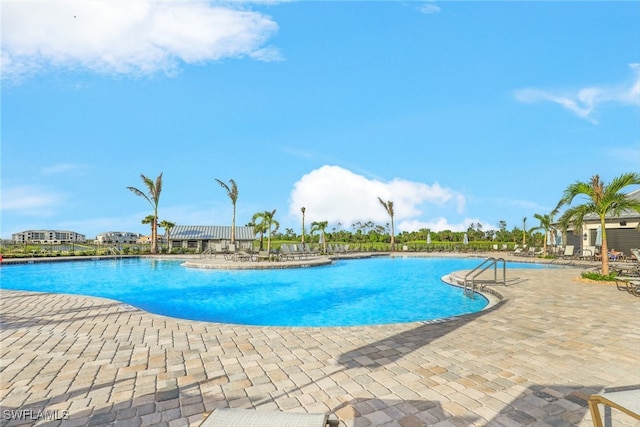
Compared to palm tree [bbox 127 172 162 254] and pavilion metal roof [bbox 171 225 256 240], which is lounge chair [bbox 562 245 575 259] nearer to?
pavilion metal roof [bbox 171 225 256 240]

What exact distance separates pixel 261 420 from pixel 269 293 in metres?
10.2

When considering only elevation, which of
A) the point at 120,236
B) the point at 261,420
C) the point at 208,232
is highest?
the point at 208,232

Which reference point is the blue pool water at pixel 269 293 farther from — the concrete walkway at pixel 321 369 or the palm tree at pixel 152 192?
the palm tree at pixel 152 192

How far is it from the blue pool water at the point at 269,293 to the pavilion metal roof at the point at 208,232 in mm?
22453

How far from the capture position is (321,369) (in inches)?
150

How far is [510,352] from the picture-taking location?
4.38 meters

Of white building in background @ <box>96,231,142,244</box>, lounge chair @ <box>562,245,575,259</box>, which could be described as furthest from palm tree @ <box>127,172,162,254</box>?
white building in background @ <box>96,231,142,244</box>

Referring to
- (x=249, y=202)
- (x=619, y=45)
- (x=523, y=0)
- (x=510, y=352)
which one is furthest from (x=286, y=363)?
(x=249, y=202)

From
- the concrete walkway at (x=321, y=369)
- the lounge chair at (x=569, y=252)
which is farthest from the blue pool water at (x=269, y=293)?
the lounge chair at (x=569, y=252)

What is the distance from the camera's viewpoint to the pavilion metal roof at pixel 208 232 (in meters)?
41.3

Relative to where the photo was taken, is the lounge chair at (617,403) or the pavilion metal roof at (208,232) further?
the pavilion metal roof at (208,232)

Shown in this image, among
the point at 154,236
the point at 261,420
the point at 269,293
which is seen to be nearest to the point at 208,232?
the point at 154,236

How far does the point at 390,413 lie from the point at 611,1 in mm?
15967

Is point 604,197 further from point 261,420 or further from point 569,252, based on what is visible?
point 569,252
